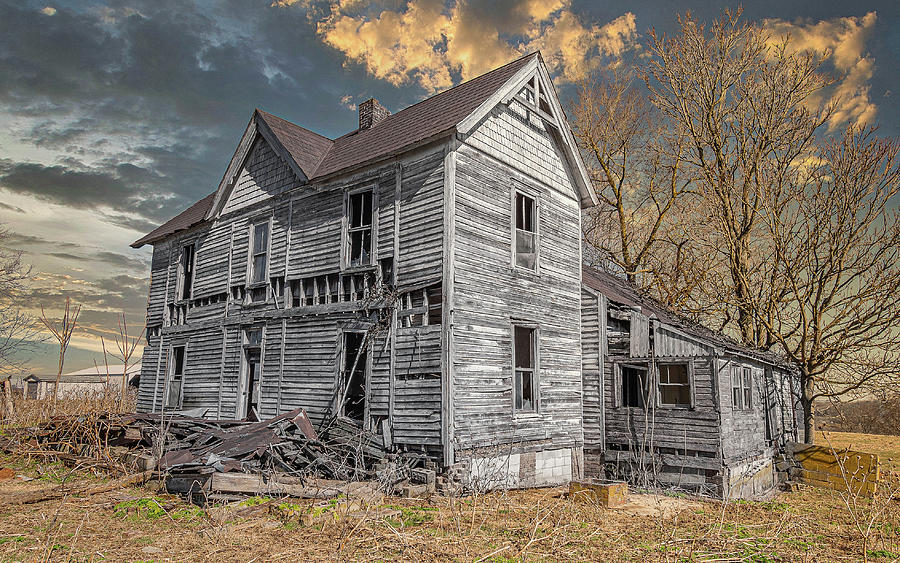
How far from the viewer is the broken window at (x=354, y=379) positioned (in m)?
14.3

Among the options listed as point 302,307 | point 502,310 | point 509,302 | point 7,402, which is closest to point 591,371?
point 509,302

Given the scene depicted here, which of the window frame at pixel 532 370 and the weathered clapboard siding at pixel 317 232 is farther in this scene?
the weathered clapboard siding at pixel 317 232

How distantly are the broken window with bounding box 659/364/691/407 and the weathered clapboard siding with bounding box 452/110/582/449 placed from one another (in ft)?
7.17

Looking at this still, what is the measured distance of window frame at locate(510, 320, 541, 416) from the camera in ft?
46.7

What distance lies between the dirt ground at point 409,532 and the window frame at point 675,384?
12.8 ft

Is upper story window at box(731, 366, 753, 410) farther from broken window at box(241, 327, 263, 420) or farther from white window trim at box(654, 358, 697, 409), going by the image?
broken window at box(241, 327, 263, 420)

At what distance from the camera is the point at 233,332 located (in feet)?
58.2

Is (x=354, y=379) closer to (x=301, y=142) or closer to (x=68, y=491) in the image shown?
(x=68, y=491)

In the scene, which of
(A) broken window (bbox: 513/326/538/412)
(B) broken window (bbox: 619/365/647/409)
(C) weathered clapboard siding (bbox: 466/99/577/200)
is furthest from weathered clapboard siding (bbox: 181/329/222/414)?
(B) broken window (bbox: 619/365/647/409)

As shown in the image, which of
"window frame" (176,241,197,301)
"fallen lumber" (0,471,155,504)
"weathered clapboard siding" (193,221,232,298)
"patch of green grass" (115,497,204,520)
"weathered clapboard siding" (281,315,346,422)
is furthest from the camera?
"window frame" (176,241,197,301)

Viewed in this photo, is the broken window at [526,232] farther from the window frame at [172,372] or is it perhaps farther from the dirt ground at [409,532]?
the window frame at [172,372]

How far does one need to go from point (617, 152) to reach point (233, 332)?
20209 mm

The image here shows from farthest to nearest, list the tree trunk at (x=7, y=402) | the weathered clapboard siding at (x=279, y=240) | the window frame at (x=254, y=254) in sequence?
1. the tree trunk at (x=7, y=402)
2. the window frame at (x=254, y=254)
3. the weathered clapboard siding at (x=279, y=240)

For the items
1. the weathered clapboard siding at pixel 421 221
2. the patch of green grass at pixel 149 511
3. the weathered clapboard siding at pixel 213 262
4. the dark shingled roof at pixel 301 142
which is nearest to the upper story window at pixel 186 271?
the weathered clapboard siding at pixel 213 262
